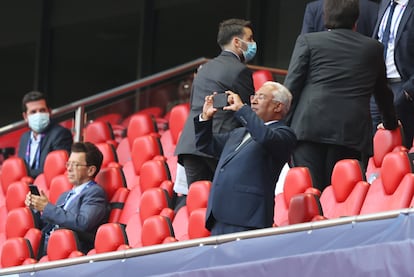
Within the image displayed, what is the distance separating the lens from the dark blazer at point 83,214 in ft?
24.9

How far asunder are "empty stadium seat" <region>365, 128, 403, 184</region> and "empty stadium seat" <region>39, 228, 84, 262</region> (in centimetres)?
163

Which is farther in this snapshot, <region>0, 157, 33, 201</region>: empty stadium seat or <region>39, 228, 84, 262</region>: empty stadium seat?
<region>0, 157, 33, 201</region>: empty stadium seat

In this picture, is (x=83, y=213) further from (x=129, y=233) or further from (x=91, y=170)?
(x=91, y=170)

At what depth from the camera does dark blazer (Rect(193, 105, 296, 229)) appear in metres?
5.71

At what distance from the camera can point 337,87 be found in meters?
6.60

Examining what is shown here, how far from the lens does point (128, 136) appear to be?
9.71m

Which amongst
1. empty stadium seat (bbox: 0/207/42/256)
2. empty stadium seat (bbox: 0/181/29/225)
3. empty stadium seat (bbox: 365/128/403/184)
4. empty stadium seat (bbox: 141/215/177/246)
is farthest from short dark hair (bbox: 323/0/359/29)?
empty stadium seat (bbox: 0/181/29/225)

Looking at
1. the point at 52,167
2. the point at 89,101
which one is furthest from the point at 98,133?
the point at 52,167

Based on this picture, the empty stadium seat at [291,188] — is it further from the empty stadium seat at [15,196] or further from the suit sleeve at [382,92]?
the empty stadium seat at [15,196]

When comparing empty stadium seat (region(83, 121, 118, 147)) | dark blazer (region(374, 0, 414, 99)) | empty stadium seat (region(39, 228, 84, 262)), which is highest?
dark blazer (region(374, 0, 414, 99))

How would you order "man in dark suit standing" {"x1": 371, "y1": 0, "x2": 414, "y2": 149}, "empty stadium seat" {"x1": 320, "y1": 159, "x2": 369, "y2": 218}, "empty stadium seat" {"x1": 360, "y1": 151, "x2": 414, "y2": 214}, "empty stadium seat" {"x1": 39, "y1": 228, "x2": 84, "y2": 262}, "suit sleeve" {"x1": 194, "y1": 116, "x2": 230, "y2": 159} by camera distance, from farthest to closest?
"empty stadium seat" {"x1": 39, "y1": 228, "x2": 84, "y2": 262} → "man in dark suit standing" {"x1": 371, "y1": 0, "x2": 414, "y2": 149} → "empty stadium seat" {"x1": 320, "y1": 159, "x2": 369, "y2": 218} → "empty stadium seat" {"x1": 360, "y1": 151, "x2": 414, "y2": 214} → "suit sleeve" {"x1": 194, "y1": 116, "x2": 230, "y2": 159}

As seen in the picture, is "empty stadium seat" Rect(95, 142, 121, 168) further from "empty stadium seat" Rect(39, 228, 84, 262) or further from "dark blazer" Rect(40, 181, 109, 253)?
"empty stadium seat" Rect(39, 228, 84, 262)

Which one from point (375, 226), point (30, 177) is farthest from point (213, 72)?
point (30, 177)

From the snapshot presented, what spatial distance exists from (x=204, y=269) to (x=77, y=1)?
8.47m
